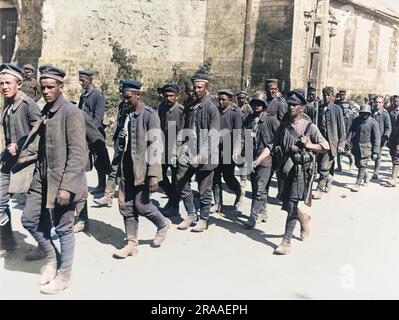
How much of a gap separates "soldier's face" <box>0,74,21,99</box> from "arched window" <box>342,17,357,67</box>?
69.1 ft

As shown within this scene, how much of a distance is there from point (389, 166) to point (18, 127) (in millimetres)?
10377

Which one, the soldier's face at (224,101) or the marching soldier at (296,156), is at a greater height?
the soldier's face at (224,101)

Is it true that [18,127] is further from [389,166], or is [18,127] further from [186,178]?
[389,166]

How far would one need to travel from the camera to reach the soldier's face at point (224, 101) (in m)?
6.94

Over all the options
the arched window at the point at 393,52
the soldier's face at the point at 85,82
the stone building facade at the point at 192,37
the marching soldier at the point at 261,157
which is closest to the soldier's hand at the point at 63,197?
the marching soldier at the point at 261,157

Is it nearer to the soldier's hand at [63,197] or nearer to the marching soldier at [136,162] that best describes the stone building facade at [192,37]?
the marching soldier at [136,162]

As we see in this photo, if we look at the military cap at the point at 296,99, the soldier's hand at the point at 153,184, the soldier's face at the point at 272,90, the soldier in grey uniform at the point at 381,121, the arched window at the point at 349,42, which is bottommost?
the soldier's hand at the point at 153,184

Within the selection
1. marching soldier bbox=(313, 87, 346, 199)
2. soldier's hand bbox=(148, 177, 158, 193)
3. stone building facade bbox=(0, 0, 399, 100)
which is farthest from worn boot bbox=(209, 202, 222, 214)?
stone building facade bbox=(0, 0, 399, 100)

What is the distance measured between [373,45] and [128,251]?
978 inches

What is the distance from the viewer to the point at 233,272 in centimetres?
480

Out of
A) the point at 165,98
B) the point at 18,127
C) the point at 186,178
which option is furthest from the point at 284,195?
the point at 18,127

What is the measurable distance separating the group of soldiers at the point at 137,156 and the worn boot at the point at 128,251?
1cm

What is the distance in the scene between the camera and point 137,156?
5.10m

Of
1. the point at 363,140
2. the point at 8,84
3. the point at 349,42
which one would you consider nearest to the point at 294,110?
the point at 8,84
